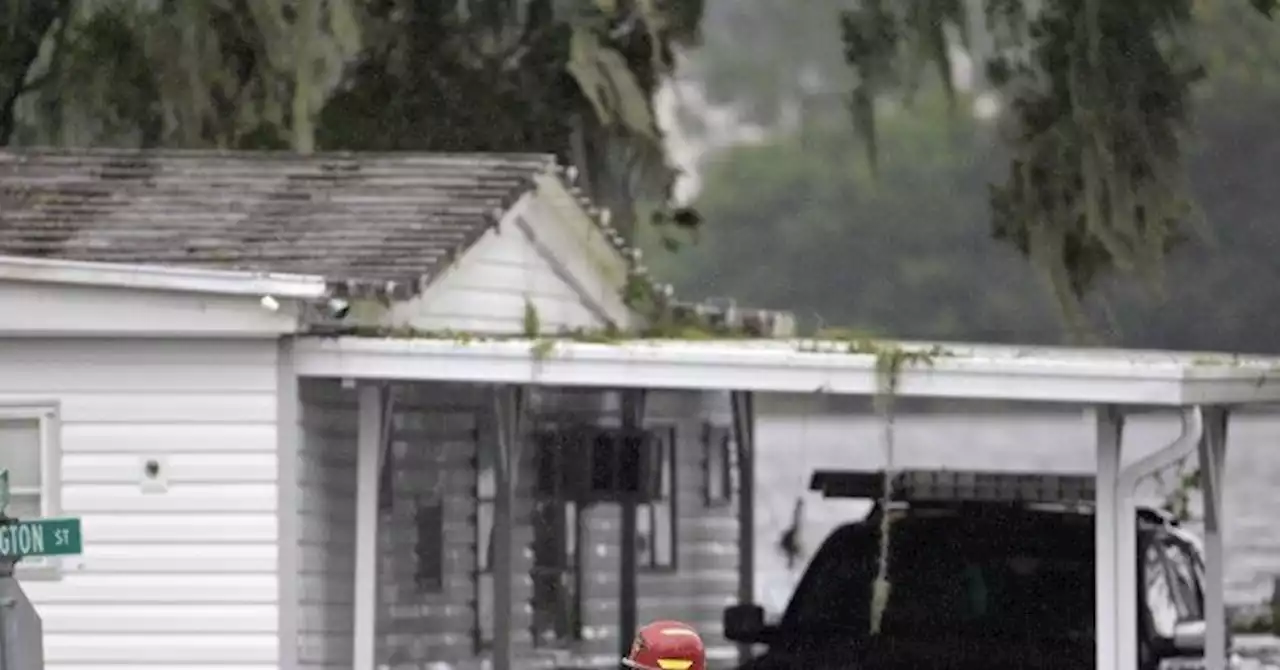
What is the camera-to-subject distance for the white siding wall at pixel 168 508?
589 inches

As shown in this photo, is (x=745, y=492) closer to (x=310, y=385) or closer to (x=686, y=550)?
(x=686, y=550)

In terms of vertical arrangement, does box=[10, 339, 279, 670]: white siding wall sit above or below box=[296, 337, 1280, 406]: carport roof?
below

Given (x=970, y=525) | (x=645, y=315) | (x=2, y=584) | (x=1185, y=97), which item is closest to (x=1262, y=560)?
(x=1185, y=97)

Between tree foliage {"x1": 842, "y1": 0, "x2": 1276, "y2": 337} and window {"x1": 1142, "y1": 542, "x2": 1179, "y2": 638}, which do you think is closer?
window {"x1": 1142, "y1": 542, "x2": 1179, "y2": 638}

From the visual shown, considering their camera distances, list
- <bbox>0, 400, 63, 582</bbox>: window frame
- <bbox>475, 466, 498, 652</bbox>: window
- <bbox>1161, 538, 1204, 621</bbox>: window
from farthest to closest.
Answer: <bbox>475, 466, 498, 652</bbox>: window, <bbox>1161, 538, 1204, 621</bbox>: window, <bbox>0, 400, 63, 582</bbox>: window frame

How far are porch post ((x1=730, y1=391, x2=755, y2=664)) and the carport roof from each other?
20.9ft

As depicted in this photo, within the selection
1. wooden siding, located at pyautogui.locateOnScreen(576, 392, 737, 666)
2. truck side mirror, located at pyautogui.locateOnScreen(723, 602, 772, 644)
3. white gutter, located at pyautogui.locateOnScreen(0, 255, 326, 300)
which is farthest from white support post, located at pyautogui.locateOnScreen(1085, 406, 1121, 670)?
wooden siding, located at pyautogui.locateOnScreen(576, 392, 737, 666)

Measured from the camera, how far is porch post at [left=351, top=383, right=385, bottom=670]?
1535 cm

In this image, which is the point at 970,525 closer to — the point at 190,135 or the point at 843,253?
the point at 190,135

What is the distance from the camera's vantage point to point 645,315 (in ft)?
65.5

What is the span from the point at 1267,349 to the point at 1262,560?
18136 mm

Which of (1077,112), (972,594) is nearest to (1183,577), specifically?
(972,594)

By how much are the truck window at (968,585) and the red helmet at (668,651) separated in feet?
20.0

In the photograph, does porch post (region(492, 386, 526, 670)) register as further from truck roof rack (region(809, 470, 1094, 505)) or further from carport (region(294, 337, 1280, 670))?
carport (region(294, 337, 1280, 670))
